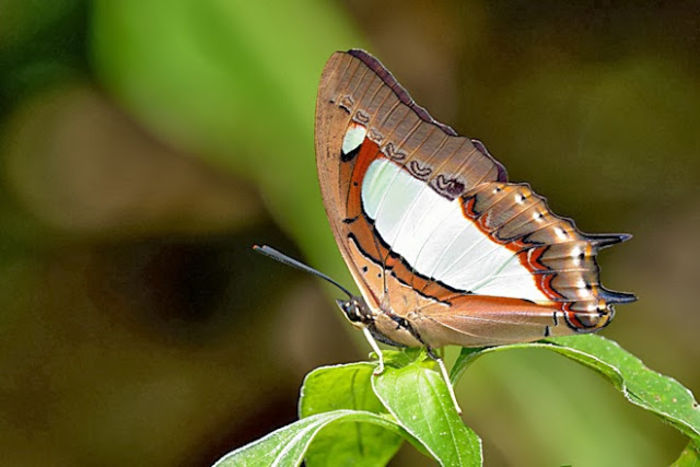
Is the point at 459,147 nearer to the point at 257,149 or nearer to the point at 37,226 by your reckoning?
the point at 257,149

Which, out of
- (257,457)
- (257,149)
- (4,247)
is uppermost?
(257,149)

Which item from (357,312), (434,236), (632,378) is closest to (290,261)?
(357,312)

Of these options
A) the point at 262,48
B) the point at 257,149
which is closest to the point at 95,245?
the point at 257,149

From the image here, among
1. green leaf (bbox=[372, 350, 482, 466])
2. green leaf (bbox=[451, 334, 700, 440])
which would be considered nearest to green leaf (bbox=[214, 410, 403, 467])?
green leaf (bbox=[372, 350, 482, 466])

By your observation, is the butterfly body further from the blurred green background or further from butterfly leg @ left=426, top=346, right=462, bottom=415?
the blurred green background

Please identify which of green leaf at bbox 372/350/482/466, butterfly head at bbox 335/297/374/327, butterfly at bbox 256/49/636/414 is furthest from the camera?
butterfly head at bbox 335/297/374/327

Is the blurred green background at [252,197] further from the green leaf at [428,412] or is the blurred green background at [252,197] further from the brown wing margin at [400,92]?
the green leaf at [428,412]
